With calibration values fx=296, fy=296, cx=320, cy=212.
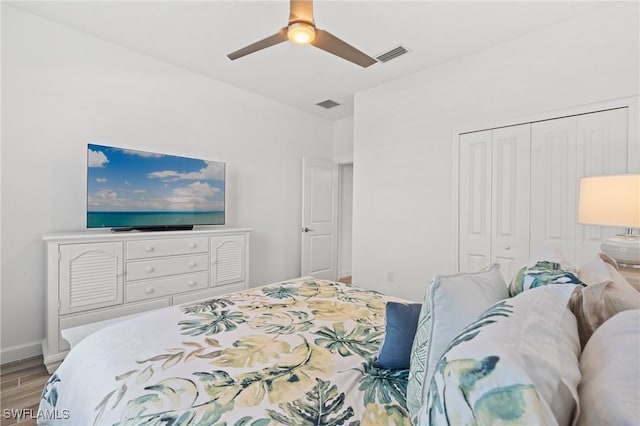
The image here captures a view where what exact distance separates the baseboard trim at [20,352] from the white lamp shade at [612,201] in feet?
14.1

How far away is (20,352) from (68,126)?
2.00m

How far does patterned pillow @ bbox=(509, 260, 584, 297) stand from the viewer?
0.92m

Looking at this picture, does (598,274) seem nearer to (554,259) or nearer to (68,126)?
(554,259)

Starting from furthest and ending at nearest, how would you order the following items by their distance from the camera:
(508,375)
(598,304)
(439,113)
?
(439,113) < (598,304) < (508,375)

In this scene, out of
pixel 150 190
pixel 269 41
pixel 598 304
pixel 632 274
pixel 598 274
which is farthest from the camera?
pixel 150 190

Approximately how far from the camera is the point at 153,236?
2842 millimetres

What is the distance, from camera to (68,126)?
2744 mm

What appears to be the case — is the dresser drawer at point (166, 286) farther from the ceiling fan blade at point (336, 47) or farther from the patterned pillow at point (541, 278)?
the patterned pillow at point (541, 278)

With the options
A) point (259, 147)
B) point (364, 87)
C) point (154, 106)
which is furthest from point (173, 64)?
point (364, 87)

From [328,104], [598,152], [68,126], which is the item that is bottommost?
[598,152]

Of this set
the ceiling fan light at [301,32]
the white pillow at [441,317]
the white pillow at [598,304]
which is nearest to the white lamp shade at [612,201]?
the white pillow at [598,304]

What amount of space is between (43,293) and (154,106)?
2097mm

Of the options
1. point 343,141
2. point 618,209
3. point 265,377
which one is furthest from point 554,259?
point 343,141

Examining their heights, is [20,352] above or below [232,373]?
below
